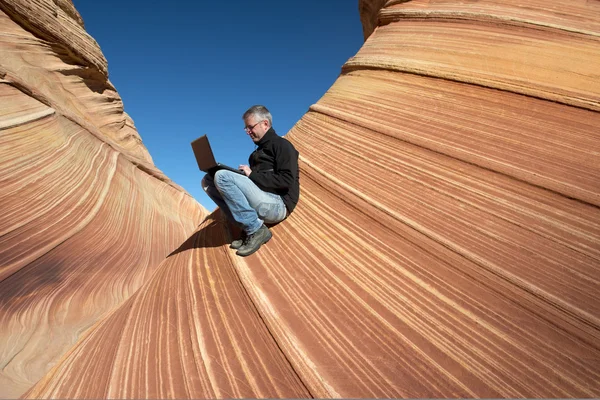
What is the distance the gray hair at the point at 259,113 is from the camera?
1.97m

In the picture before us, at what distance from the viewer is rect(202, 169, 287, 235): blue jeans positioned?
1835 mm

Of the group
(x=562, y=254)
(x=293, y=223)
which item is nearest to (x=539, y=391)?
(x=562, y=254)

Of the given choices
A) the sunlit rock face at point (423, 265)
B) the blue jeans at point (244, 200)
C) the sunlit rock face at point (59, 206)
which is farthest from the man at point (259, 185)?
the sunlit rock face at point (59, 206)

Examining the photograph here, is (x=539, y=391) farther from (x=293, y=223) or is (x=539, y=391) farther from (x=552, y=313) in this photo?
(x=293, y=223)

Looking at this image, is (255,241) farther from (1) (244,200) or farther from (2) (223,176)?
(2) (223,176)

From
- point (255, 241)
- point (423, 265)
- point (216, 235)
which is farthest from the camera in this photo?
point (216, 235)

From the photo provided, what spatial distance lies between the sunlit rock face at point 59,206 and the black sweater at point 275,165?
1.49m

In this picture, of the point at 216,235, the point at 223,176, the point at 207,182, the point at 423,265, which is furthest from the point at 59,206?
the point at 423,265

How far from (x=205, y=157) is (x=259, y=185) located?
388 millimetres

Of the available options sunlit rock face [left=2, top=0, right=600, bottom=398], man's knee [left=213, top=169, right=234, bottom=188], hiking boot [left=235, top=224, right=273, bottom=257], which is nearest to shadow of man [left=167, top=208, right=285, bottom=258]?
sunlit rock face [left=2, top=0, right=600, bottom=398]

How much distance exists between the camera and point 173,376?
1242 millimetres

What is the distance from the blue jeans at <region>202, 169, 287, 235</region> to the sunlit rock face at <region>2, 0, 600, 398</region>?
7.6 inches

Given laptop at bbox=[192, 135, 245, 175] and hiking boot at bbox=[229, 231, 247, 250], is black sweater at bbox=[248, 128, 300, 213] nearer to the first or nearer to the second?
laptop at bbox=[192, 135, 245, 175]

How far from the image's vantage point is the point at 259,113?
78.2 inches
